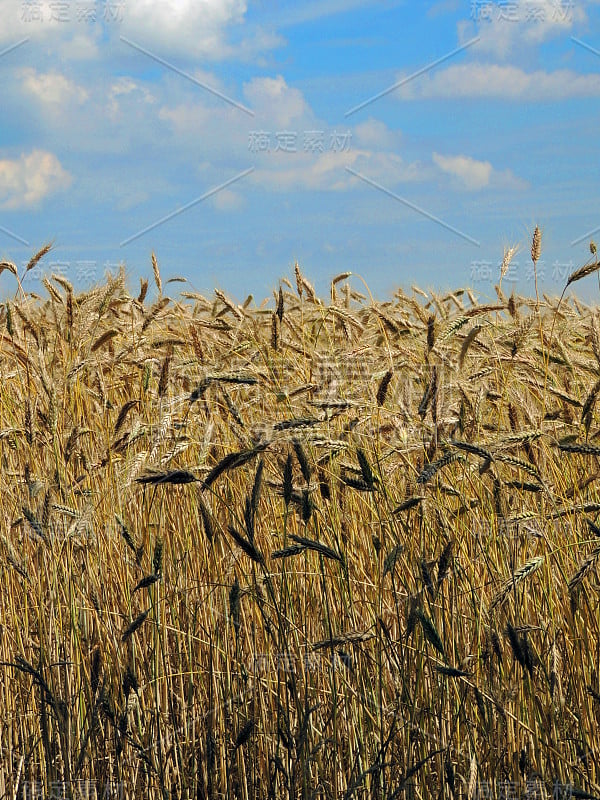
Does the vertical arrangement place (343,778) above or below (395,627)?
below

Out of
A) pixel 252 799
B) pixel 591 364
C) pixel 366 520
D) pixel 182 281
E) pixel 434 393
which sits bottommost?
pixel 252 799

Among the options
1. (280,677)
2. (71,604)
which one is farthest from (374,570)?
(71,604)

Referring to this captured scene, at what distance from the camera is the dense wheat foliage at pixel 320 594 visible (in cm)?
209

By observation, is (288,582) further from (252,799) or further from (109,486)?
(109,486)

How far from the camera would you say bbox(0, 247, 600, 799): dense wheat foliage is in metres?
2.09

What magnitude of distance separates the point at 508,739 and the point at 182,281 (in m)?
3.35

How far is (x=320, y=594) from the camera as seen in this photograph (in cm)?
248

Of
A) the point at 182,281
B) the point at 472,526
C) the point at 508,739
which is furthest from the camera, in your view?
the point at 182,281

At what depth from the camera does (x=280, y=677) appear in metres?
2.28

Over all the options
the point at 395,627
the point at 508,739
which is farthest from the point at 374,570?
the point at 508,739

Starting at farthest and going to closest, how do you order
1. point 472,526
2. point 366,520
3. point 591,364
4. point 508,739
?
point 591,364 → point 366,520 → point 472,526 → point 508,739

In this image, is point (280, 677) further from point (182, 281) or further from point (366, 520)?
point (182, 281)

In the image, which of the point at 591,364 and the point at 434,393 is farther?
the point at 591,364

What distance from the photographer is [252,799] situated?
227 centimetres
